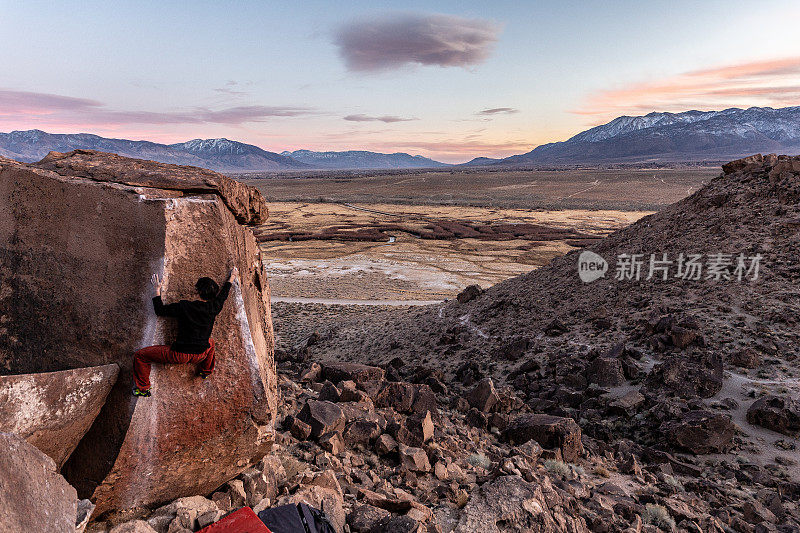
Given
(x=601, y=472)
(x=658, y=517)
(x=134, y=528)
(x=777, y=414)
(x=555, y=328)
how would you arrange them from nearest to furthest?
(x=134, y=528) < (x=658, y=517) < (x=601, y=472) < (x=777, y=414) < (x=555, y=328)

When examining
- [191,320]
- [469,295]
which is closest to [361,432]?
[191,320]

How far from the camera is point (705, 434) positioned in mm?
9344

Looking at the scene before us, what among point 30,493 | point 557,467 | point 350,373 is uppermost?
point 30,493

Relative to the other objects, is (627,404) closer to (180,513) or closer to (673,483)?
(673,483)

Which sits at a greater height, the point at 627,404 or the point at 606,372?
the point at 606,372

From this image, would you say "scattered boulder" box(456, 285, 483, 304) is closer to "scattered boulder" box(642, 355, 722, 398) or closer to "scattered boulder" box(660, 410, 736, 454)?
"scattered boulder" box(642, 355, 722, 398)

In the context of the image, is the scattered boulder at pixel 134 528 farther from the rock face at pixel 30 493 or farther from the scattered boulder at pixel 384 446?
the scattered boulder at pixel 384 446

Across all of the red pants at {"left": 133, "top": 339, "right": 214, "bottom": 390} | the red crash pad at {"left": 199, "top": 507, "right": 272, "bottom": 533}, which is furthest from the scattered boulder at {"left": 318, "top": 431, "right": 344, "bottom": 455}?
the red pants at {"left": 133, "top": 339, "right": 214, "bottom": 390}

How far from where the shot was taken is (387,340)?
62.6 feet

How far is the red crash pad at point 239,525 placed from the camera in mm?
4406

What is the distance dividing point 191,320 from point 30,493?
79.4 inches

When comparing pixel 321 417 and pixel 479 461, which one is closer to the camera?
pixel 321 417

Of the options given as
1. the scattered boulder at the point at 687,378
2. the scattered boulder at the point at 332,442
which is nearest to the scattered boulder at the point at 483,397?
the scattered boulder at the point at 687,378

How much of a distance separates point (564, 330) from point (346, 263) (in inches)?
1115
